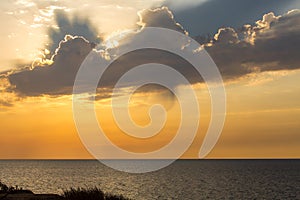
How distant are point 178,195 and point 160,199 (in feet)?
26.8

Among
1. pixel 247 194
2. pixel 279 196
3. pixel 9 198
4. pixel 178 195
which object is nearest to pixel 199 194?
pixel 178 195

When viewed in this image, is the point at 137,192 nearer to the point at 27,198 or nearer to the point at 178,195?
the point at 178,195

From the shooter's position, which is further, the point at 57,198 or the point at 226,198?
the point at 226,198

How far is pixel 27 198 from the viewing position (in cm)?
2941

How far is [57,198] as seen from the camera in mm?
28906

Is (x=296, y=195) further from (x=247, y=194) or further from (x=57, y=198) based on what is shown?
(x=57, y=198)

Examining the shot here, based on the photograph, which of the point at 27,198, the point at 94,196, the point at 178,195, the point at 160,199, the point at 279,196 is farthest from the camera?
the point at 279,196

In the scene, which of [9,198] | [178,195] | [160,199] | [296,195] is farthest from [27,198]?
[296,195]

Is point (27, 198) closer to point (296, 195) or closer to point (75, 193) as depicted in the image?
point (75, 193)

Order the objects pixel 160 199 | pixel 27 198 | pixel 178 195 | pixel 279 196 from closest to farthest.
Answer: pixel 27 198
pixel 160 199
pixel 178 195
pixel 279 196

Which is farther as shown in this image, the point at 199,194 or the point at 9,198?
the point at 199,194

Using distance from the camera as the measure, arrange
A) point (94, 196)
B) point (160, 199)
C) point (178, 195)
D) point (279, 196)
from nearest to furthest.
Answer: point (94, 196)
point (160, 199)
point (178, 195)
point (279, 196)

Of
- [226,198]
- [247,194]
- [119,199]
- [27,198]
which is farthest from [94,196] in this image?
[247,194]

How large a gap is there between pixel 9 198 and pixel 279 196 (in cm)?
6888
